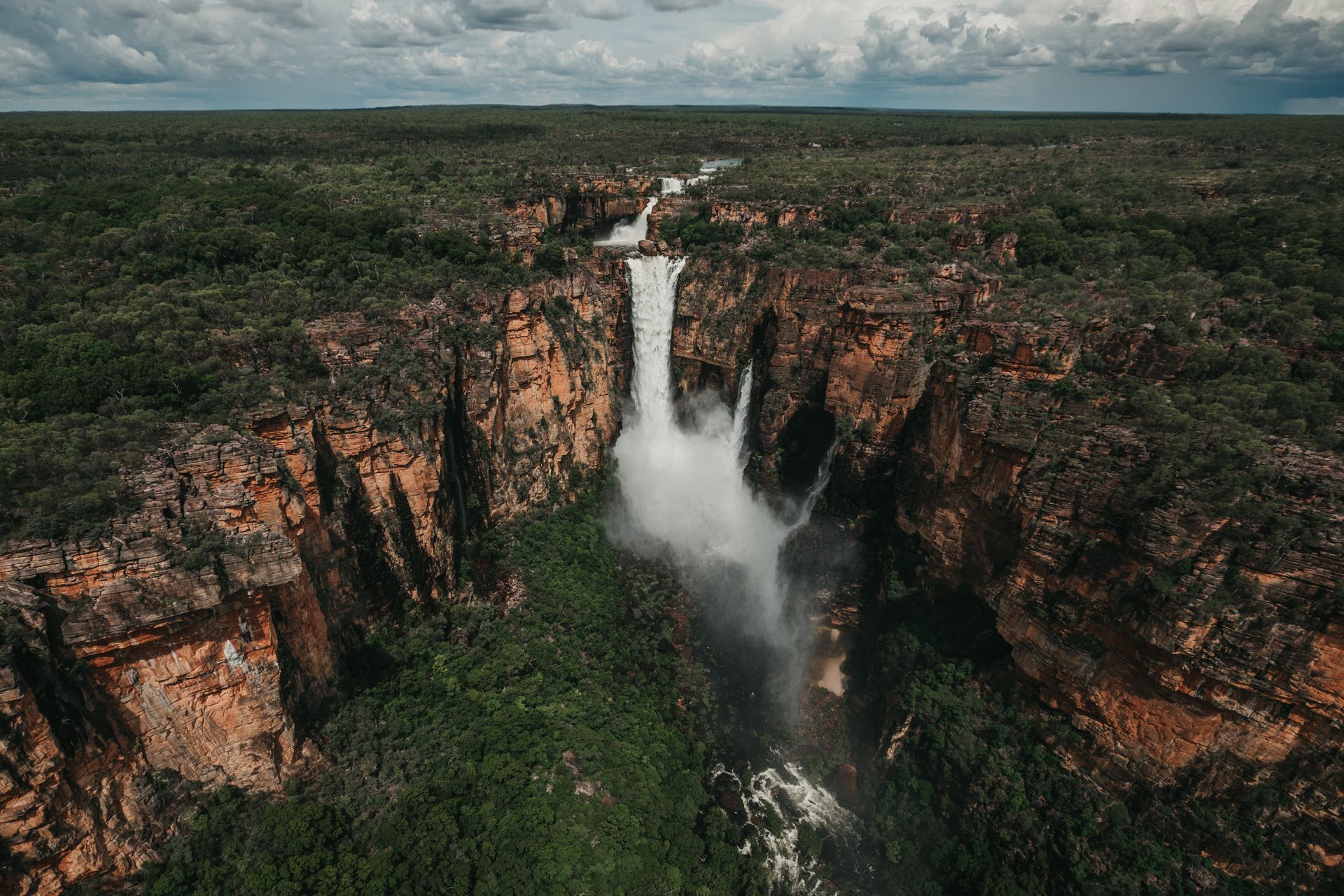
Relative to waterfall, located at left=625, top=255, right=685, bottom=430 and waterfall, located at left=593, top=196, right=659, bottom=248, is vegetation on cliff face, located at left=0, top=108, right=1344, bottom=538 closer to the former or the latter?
waterfall, located at left=593, top=196, right=659, bottom=248

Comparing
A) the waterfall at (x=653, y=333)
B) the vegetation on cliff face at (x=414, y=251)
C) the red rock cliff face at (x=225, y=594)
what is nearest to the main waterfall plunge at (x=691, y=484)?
the waterfall at (x=653, y=333)

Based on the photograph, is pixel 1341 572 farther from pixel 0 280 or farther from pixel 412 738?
pixel 0 280

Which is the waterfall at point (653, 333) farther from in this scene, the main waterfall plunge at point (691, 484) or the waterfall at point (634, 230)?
the waterfall at point (634, 230)

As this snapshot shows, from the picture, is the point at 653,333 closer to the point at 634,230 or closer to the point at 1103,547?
the point at 634,230

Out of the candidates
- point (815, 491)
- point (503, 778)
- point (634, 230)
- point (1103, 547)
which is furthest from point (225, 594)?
point (634, 230)

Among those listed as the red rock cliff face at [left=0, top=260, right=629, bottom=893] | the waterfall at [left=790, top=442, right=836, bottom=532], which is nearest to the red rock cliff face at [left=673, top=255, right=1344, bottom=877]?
the waterfall at [left=790, top=442, right=836, bottom=532]
